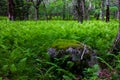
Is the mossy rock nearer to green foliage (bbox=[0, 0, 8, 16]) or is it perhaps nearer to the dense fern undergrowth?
the dense fern undergrowth

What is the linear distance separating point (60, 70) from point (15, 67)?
4.56ft

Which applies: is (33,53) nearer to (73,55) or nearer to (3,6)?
(73,55)

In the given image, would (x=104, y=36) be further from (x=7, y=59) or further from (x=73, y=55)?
(x=7, y=59)

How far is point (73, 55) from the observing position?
26.1ft

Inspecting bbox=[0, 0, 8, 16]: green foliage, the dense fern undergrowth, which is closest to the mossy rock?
the dense fern undergrowth

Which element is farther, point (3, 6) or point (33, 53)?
point (3, 6)

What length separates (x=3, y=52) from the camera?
348 inches

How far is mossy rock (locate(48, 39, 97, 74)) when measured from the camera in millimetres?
7922

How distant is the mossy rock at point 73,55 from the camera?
792 cm

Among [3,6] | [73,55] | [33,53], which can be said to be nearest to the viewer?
[73,55]

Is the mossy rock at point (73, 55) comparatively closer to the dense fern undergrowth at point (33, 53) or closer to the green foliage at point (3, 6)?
the dense fern undergrowth at point (33, 53)

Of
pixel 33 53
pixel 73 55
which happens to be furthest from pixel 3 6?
Answer: pixel 73 55

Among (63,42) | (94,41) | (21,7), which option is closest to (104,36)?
(94,41)

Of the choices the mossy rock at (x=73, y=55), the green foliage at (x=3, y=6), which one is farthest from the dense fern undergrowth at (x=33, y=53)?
the green foliage at (x=3, y=6)
